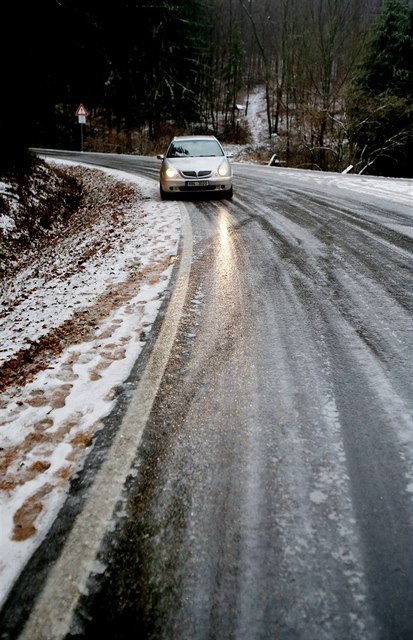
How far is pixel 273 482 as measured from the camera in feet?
6.49

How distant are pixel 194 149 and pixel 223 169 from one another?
137 centimetres

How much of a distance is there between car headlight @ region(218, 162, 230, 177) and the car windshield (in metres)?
0.77

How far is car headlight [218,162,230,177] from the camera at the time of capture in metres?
9.78

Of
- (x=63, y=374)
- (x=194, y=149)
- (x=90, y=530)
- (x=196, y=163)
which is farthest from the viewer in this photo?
(x=194, y=149)

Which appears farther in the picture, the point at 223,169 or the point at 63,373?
the point at 223,169

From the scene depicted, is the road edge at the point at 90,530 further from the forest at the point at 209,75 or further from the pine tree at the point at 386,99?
the pine tree at the point at 386,99

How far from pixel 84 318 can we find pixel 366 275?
9.98 feet

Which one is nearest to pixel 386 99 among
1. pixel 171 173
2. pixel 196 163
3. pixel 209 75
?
pixel 196 163

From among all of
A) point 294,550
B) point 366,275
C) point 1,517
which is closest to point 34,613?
point 1,517

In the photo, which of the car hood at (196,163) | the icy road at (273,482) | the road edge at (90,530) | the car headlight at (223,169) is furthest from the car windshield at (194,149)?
the road edge at (90,530)

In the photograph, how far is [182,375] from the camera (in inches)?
113

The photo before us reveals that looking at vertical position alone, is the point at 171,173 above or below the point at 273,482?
above

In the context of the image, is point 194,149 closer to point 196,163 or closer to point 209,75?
point 196,163

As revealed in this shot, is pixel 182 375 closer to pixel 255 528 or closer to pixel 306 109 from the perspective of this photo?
pixel 255 528
